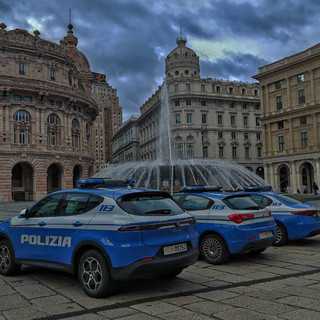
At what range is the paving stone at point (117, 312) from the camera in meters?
4.73

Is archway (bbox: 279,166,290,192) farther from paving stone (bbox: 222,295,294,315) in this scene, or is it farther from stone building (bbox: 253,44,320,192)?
paving stone (bbox: 222,295,294,315)

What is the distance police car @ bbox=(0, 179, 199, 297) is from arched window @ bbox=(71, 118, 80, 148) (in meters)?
43.0

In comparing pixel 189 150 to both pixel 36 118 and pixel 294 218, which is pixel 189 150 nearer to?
pixel 36 118

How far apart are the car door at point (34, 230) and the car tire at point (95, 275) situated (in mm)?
981

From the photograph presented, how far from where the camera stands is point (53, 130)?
45625mm

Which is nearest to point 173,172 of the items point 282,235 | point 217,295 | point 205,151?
point 282,235

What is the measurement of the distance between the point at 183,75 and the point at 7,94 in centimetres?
3596

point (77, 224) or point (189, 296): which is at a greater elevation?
point (77, 224)

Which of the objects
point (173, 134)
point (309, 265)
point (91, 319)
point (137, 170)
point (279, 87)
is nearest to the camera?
point (91, 319)

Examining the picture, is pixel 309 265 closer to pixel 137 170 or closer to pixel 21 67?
pixel 137 170

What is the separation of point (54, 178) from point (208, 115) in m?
30.0

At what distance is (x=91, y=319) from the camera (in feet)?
15.2

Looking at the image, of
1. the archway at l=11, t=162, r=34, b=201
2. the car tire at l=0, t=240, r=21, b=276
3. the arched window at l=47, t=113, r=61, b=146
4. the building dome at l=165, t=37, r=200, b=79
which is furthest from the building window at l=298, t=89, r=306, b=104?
the car tire at l=0, t=240, r=21, b=276

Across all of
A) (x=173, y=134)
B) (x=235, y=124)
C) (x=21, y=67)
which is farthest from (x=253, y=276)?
(x=235, y=124)
